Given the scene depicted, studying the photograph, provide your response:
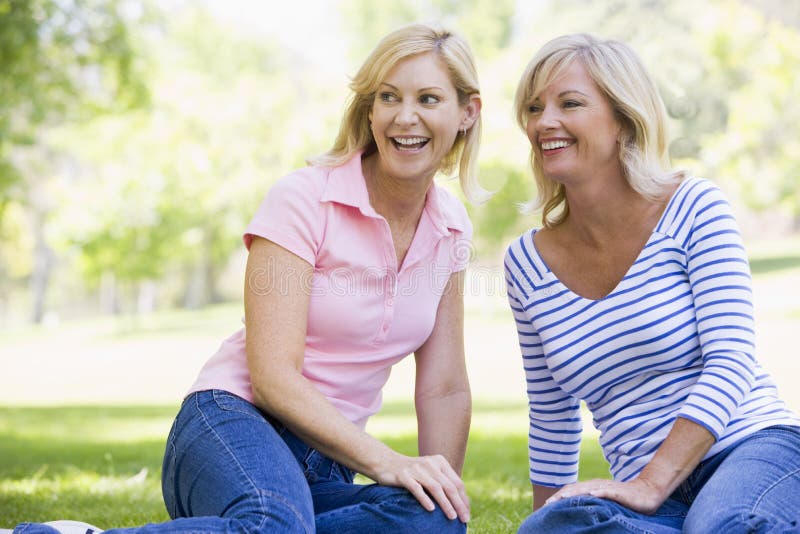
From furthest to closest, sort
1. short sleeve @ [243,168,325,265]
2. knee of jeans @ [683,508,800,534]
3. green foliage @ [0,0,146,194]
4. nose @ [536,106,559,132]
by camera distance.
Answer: green foliage @ [0,0,146,194] < nose @ [536,106,559,132] < short sleeve @ [243,168,325,265] < knee of jeans @ [683,508,800,534]

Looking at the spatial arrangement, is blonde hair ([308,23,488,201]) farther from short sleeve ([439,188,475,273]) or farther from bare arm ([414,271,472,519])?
bare arm ([414,271,472,519])

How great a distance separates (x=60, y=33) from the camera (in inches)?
477

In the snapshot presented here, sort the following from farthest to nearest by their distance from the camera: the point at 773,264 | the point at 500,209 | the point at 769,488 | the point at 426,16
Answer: the point at 426,16 → the point at 773,264 → the point at 500,209 → the point at 769,488

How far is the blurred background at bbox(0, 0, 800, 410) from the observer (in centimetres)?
1465

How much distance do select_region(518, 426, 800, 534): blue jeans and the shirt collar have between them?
112cm

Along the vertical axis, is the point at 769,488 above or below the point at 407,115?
below

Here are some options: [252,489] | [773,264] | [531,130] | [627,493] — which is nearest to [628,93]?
[531,130]

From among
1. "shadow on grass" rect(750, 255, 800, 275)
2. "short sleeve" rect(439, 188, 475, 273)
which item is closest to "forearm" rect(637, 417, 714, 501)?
"short sleeve" rect(439, 188, 475, 273)

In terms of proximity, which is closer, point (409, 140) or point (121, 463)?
point (409, 140)

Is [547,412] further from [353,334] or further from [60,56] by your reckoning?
[60,56]

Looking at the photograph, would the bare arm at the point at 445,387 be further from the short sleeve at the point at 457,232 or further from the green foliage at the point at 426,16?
the green foliage at the point at 426,16

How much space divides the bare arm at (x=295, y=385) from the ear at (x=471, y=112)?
2.65 feet

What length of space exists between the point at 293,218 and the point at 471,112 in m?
0.79

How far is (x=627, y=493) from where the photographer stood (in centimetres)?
253
